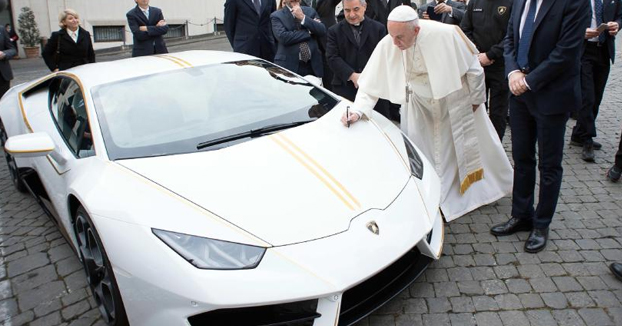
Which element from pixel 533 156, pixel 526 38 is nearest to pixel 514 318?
pixel 533 156

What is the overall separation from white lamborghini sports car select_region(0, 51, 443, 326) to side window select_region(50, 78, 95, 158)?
0.02m

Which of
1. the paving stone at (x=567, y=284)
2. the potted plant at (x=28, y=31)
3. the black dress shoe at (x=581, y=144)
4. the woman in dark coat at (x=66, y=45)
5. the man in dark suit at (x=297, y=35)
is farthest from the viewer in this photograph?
the potted plant at (x=28, y=31)

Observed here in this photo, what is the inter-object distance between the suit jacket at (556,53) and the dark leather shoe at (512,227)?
2.69ft

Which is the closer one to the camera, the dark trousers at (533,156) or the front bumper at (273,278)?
the front bumper at (273,278)

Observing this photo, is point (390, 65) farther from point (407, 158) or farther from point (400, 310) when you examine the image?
point (400, 310)

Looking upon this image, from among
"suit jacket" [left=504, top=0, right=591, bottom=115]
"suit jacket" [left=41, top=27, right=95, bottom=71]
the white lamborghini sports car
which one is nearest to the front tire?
the white lamborghini sports car

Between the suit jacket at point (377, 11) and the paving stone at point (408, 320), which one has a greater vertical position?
the suit jacket at point (377, 11)

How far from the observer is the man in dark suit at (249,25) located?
6227mm

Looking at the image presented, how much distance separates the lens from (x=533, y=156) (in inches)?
130

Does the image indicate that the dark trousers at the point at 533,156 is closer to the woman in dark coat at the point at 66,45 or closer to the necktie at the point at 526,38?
the necktie at the point at 526,38

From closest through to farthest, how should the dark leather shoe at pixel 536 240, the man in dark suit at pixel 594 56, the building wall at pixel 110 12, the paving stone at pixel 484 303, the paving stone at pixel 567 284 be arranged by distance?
the paving stone at pixel 484 303
the paving stone at pixel 567 284
the dark leather shoe at pixel 536 240
the man in dark suit at pixel 594 56
the building wall at pixel 110 12

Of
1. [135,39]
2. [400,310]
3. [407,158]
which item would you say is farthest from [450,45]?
[135,39]

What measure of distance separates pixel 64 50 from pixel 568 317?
650cm

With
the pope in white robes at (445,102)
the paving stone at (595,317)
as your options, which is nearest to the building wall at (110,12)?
the pope in white robes at (445,102)
